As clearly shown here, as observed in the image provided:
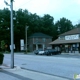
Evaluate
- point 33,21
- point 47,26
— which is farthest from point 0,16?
point 47,26

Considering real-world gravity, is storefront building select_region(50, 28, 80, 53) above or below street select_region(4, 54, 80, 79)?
above

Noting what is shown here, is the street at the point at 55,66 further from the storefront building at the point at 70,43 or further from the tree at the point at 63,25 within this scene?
the tree at the point at 63,25

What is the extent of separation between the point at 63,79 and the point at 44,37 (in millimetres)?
79333

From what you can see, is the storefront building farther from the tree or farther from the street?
the tree

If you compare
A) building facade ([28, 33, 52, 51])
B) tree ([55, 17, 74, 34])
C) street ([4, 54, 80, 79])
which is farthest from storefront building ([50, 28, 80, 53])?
tree ([55, 17, 74, 34])

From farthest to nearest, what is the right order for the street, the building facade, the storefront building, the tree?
the tree, the building facade, the storefront building, the street

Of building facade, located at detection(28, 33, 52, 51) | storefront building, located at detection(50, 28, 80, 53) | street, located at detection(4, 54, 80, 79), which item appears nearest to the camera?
street, located at detection(4, 54, 80, 79)

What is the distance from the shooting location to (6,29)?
295ft

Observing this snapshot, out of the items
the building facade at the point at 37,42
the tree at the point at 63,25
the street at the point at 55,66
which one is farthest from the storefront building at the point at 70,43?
the tree at the point at 63,25

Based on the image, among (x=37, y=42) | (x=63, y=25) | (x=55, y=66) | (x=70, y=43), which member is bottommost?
(x=55, y=66)

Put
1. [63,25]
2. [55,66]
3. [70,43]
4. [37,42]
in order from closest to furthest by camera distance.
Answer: [55,66]
[70,43]
[37,42]
[63,25]

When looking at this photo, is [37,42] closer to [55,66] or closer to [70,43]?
[70,43]

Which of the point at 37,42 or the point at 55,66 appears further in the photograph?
the point at 37,42

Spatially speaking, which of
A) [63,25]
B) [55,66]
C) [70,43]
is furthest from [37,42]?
[55,66]
